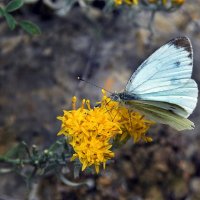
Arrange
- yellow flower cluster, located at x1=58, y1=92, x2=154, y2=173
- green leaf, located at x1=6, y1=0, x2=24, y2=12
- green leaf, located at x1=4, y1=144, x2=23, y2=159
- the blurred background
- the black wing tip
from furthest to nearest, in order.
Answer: the blurred background < green leaf, located at x1=4, y1=144, x2=23, y2=159 < green leaf, located at x1=6, y1=0, x2=24, y2=12 < the black wing tip < yellow flower cluster, located at x1=58, y1=92, x2=154, y2=173

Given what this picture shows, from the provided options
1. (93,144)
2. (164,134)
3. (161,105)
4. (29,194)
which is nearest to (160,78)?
(161,105)

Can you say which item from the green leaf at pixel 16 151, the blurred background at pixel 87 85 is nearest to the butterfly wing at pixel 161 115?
the green leaf at pixel 16 151

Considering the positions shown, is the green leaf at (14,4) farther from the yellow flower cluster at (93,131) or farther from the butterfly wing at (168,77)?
the butterfly wing at (168,77)

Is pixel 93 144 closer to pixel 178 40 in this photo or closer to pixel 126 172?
pixel 178 40

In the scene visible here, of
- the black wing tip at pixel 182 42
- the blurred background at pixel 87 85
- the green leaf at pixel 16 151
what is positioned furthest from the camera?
the blurred background at pixel 87 85

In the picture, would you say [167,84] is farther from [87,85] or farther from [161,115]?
[87,85]

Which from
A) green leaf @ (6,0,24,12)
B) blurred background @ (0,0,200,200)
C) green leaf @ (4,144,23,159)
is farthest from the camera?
blurred background @ (0,0,200,200)

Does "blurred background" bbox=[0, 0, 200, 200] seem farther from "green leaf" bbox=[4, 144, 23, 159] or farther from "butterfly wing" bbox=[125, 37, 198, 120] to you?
"butterfly wing" bbox=[125, 37, 198, 120]

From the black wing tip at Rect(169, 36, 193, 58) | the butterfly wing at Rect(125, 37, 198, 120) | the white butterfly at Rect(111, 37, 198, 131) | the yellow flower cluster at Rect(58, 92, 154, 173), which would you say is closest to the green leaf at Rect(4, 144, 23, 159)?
the yellow flower cluster at Rect(58, 92, 154, 173)
